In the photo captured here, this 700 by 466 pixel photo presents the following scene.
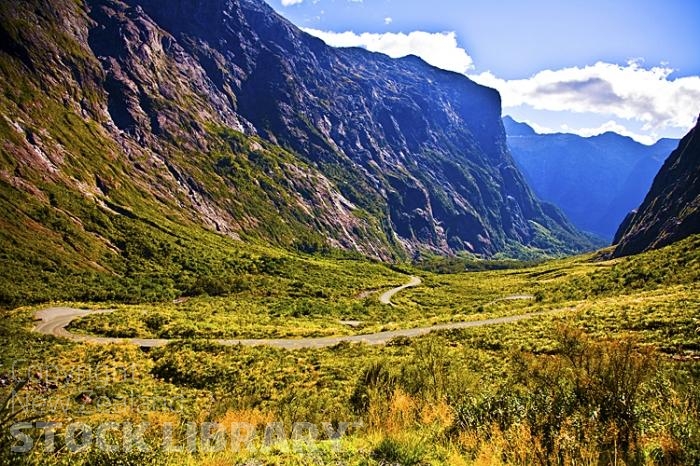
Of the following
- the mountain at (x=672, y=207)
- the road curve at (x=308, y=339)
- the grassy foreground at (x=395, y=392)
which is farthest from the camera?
the mountain at (x=672, y=207)

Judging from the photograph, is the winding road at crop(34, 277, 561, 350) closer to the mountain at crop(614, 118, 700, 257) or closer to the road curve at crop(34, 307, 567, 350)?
the road curve at crop(34, 307, 567, 350)

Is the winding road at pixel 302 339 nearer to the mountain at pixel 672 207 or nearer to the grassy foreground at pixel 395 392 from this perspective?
the grassy foreground at pixel 395 392

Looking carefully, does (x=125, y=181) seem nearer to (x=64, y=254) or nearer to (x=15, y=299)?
(x=64, y=254)

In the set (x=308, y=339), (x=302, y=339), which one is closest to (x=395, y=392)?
(x=308, y=339)

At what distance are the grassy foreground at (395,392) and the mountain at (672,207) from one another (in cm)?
8800

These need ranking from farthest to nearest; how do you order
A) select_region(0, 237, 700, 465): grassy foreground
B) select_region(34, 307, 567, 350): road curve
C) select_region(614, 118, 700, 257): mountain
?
select_region(614, 118, 700, 257): mountain < select_region(34, 307, 567, 350): road curve < select_region(0, 237, 700, 465): grassy foreground

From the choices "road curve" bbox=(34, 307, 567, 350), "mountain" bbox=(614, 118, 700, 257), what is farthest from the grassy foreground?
"mountain" bbox=(614, 118, 700, 257)

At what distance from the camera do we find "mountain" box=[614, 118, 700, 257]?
121 meters


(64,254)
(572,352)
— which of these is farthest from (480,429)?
(64,254)

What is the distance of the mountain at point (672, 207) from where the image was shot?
398 ft

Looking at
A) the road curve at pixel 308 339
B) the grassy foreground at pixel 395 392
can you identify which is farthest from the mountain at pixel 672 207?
the road curve at pixel 308 339

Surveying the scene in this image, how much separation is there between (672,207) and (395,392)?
551 ft

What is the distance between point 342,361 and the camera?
→ 30812 mm

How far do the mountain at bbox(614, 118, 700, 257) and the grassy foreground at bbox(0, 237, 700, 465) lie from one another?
88004 mm
